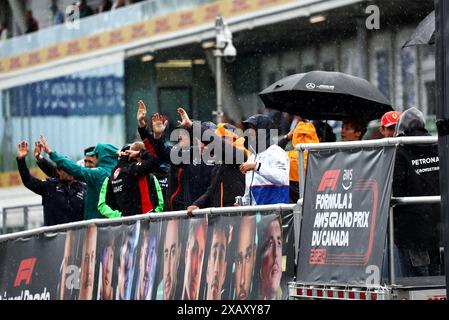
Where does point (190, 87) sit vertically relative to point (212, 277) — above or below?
above

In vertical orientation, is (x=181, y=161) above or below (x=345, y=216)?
above

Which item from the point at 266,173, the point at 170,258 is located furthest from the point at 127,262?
the point at 266,173

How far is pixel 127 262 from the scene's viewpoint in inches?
474

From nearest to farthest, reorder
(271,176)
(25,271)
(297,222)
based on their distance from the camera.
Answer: (297,222), (271,176), (25,271)

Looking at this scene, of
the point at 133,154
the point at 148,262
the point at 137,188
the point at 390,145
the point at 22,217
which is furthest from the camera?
the point at 22,217

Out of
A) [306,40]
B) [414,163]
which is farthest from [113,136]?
[414,163]

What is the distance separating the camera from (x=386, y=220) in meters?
8.92

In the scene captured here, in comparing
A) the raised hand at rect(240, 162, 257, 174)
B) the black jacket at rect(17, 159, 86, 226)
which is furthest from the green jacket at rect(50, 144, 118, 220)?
the raised hand at rect(240, 162, 257, 174)

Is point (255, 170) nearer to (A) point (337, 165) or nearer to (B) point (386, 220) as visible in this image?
(A) point (337, 165)

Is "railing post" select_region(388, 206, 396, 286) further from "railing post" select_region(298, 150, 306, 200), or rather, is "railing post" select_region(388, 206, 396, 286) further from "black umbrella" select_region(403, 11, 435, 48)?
"black umbrella" select_region(403, 11, 435, 48)

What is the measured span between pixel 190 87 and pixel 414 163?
2900 cm

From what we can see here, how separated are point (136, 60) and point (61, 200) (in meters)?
21.9

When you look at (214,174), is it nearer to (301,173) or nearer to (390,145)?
(301,173)

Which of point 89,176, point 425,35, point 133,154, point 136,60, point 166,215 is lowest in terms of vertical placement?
point 166,215
